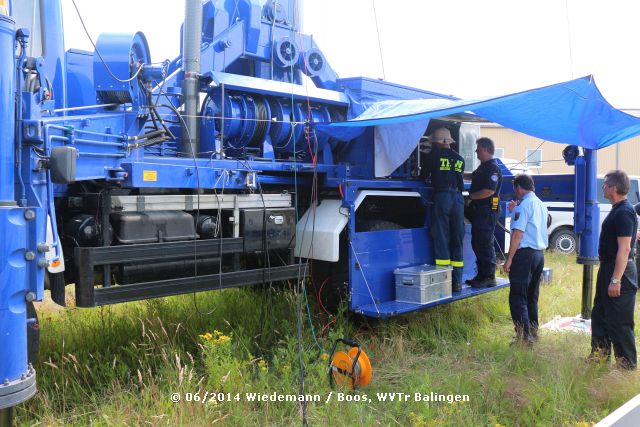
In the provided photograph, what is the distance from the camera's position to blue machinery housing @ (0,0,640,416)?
300cm

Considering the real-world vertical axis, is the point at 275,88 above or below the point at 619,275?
above

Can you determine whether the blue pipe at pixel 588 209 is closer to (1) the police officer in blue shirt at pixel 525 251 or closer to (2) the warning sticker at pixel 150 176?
(1) the police officer in blue shirt at pixel 525 251

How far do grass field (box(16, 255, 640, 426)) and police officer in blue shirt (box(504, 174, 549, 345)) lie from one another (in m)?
0.31

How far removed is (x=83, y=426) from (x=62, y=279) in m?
0.93

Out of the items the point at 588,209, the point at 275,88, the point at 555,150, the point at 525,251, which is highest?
the point at 555,150

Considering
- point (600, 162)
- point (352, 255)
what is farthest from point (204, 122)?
point (600, 162)

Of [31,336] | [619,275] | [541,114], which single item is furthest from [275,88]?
[619,275]

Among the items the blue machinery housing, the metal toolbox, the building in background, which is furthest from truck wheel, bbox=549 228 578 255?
the building in background

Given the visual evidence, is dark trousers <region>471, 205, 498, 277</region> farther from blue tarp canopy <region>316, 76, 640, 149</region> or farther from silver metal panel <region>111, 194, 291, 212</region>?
silver metal panel <region>111, 194, 291, 212</region>

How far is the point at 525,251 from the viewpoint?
5.85 meters

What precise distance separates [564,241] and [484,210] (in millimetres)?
7768

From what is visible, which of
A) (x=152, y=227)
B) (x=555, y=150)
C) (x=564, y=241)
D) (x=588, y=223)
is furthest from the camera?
(x=555, y=150)

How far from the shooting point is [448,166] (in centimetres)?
628

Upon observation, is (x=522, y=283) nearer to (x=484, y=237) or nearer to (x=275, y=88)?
(x=484, y=237)
